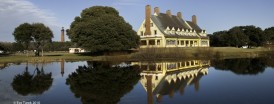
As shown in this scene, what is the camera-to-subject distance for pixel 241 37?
94438 mm

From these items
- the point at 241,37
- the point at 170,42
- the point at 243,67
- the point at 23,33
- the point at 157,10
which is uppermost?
the point at 157,10

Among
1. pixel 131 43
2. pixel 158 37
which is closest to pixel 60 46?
pixel 158 37

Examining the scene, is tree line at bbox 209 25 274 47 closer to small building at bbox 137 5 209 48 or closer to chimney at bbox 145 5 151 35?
small building at bbox 137 5 209 48

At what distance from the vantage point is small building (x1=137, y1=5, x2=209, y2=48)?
71312 millimetres

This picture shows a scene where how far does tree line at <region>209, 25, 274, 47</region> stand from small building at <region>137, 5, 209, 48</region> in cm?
1532

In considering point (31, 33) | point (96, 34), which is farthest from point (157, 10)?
point (31, 33)

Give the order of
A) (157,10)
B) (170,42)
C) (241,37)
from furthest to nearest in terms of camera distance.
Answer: (241,37), (157,10), (170,42)

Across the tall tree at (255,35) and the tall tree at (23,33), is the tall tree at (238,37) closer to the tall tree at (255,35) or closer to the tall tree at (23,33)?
the tall tree at (255,35)

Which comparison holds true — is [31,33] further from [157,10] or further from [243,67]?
[243,67]

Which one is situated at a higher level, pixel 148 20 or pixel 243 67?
pixel 148 20

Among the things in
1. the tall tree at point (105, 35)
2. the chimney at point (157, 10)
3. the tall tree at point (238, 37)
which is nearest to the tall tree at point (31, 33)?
the tall tree at point (105, 35)

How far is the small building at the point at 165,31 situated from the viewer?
71312 millimetres

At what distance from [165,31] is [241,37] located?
3441 cm

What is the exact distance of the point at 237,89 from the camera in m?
19.5
